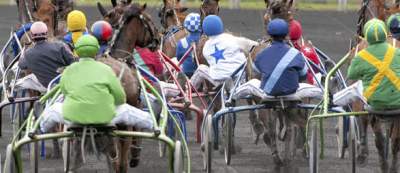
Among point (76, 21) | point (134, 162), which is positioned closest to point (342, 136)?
point (134, 162)

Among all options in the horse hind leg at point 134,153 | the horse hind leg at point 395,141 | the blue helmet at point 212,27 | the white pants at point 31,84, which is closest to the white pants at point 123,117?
the horse hind leg at point 134,153

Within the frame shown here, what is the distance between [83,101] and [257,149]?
584cm

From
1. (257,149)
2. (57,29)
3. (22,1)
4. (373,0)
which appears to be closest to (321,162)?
(257,149)

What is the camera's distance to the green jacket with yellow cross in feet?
47.4

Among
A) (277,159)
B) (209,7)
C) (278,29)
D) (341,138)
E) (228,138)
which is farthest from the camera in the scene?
(209,7)

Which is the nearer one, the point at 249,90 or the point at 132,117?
the point at 132,117

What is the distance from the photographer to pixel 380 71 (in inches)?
573

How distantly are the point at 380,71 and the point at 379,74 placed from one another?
45 mm

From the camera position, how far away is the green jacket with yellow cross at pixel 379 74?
14438mm

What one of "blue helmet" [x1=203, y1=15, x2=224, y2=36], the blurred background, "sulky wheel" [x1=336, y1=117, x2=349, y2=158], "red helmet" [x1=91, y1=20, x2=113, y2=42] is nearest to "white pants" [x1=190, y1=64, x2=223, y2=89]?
"blue helmet" [x1=203, y1=15, x2=224, y2=36]

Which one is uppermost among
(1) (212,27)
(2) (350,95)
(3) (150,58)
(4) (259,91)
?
(1) (212,27)

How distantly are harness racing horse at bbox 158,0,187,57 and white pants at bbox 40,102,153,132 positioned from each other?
23.2 feet

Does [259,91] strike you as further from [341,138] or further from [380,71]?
[380,71]

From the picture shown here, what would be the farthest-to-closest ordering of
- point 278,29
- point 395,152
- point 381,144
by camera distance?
point 278,29, point 381,144, point 395,152
